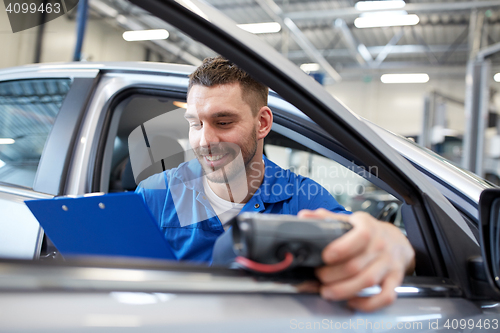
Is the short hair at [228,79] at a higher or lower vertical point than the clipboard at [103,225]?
higher

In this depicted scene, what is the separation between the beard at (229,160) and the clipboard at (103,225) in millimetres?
337

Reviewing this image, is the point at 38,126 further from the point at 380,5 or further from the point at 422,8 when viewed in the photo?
the point at 422,8

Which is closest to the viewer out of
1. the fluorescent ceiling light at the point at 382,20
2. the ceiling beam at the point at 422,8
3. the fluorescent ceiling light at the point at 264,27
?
the ceiling beam at the point at 422,8

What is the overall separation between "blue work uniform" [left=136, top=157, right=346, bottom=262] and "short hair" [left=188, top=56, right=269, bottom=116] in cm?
28

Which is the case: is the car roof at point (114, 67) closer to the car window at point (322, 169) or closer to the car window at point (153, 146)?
the car window at point (153, 146)

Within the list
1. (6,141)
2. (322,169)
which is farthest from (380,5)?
(6,141)

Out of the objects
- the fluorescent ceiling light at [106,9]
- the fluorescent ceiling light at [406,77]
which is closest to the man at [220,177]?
the fluorescent ceiling light at [106,9]

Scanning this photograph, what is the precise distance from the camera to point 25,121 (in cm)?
153

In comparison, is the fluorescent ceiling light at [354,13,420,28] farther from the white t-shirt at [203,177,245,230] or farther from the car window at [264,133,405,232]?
the white t-shirt at [203,177,245,230]

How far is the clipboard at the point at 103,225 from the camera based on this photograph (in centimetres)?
80

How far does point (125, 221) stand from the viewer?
2.74 ft

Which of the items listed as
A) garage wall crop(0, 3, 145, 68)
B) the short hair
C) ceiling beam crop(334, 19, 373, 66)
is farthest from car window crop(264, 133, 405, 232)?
ceiling beam crop(334, 19, 373, 66)

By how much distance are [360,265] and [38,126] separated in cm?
143

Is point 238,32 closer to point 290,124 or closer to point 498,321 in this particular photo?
point 290,124
